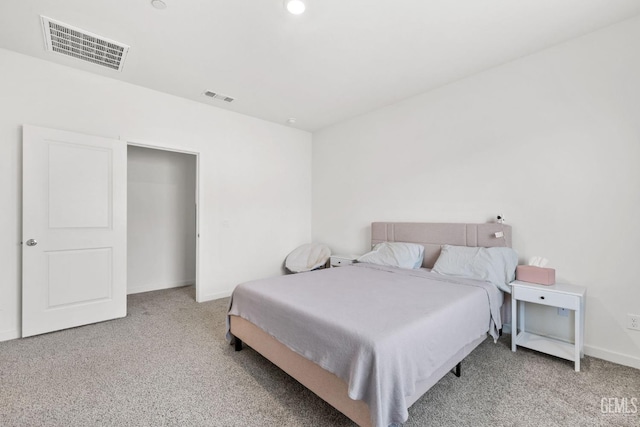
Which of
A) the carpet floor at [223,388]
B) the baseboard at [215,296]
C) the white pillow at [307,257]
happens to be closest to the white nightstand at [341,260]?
the white pillow at [307,257]

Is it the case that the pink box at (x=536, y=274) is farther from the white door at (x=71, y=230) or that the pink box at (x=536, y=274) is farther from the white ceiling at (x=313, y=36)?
the white door at (x=71, y=230)

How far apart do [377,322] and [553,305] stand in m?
1.71

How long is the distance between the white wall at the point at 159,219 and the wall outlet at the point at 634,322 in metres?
5.49

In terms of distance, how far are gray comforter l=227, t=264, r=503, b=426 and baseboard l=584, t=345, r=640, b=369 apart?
799mm

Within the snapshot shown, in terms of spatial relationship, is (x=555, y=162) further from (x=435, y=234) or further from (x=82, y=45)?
(x=82, y=45)

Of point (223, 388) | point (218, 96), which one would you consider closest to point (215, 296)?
point (223, 388)

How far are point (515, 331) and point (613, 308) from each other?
769mm

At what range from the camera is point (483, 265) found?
267 cm

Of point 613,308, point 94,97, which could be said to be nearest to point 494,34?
point 613,308

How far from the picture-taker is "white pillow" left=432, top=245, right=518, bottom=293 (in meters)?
2.60

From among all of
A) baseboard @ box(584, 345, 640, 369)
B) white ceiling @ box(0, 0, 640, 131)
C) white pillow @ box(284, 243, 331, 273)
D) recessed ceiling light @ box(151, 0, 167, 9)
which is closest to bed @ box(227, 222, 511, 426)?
baseboard @ box(584, 345, 640, 369)

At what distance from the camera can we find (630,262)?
7.52 ft

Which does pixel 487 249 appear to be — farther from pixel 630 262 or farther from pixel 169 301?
pixel 169 301

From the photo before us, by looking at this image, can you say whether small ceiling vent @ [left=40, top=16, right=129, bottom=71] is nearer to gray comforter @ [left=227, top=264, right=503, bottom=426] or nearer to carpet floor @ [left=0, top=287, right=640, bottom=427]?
gray comforter @ [left=227, top=264, right=503, bottom=426]
